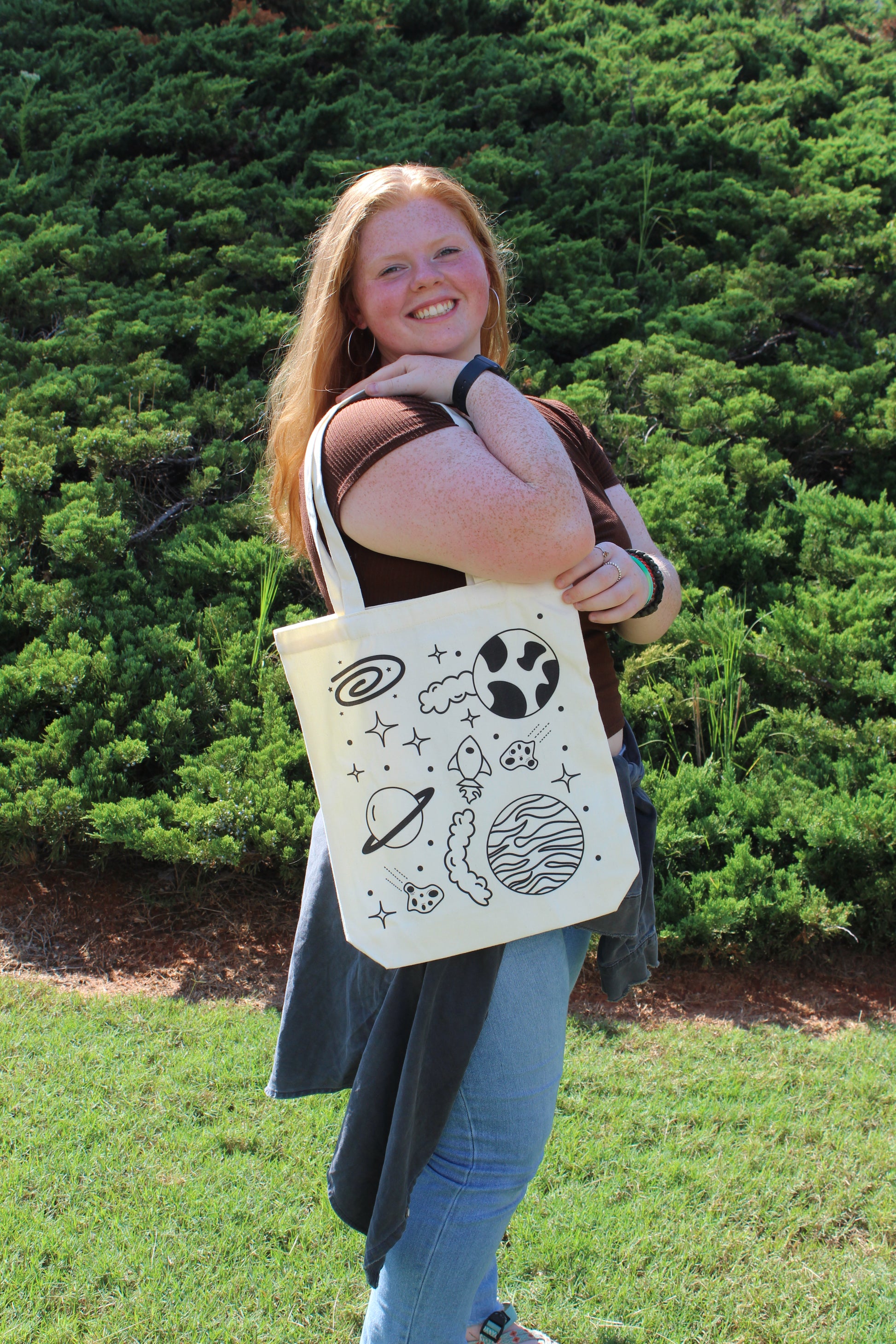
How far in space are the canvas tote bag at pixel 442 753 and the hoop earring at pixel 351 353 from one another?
1.45ft

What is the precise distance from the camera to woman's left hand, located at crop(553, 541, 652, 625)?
4.47 feet

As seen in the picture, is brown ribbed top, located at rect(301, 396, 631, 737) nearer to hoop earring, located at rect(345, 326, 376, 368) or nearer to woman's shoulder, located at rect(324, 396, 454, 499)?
woman's shoulder, located at rect(324, 396, 454, 499)

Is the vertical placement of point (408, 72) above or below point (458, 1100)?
above

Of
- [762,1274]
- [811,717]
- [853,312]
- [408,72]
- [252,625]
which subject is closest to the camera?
[762,1274]

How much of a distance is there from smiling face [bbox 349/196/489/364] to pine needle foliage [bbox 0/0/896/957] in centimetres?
203

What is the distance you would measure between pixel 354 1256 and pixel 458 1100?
1023mm

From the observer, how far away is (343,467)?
133 cm

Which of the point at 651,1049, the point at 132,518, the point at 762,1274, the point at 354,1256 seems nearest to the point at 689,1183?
the point at 762,1274

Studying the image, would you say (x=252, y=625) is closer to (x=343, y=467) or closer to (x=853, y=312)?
(x=343, y=467)

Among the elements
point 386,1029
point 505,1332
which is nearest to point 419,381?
point 386,1029

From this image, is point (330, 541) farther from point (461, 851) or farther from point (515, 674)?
point (461, 851)

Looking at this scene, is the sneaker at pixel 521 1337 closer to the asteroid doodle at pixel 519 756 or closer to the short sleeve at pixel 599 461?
the asteroid doodle at pixel 519 756

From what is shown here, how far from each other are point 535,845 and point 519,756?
0.42ft

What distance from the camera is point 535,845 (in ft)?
4.44
